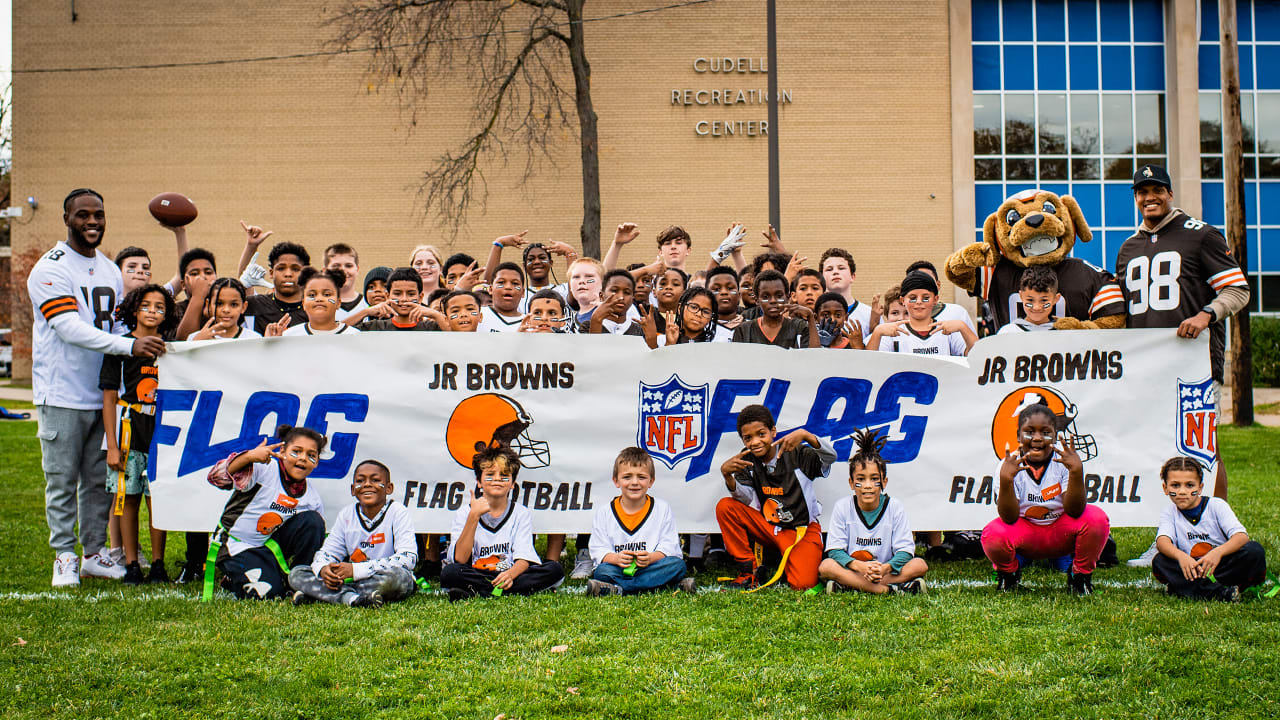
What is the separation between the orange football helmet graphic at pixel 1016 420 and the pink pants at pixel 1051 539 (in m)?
0.88

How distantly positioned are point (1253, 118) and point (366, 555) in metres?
28.0

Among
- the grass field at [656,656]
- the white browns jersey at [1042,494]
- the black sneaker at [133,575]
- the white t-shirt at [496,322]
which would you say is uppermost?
the white t-shirt at [496,322]

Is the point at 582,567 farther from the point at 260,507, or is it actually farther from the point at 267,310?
the point at 267,310

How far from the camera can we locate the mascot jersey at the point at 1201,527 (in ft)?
17.8

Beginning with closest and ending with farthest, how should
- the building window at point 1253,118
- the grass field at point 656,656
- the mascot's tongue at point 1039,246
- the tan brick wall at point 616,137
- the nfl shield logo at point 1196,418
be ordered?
the grass field at point 656,656 → the nfl shield logo at point 1196,418 → the mascot's tongue at point 1039,246 → the tan brick wall at point 616,137 → the building window at point 1253,118

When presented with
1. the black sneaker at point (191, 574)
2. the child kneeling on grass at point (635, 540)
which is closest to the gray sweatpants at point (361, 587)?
the child kneeling on grass at point (635, 540)

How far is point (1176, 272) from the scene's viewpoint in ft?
21.4

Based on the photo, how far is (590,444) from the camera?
21.3 feet

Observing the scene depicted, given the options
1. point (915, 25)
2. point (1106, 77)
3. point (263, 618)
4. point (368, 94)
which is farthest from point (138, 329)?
point (1106, 77)

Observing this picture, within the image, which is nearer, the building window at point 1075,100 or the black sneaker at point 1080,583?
the black sneaker at point 1080,583

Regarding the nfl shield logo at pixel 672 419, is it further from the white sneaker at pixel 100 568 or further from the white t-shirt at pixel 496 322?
the white sneaker at pixel 100 568

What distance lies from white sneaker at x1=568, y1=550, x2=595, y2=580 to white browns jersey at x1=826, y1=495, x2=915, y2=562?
139 cm

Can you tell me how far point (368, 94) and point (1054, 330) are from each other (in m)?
23.0

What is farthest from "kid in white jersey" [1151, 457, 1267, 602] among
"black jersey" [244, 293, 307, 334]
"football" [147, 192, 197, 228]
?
"football" [147, 192, 197, 228]
